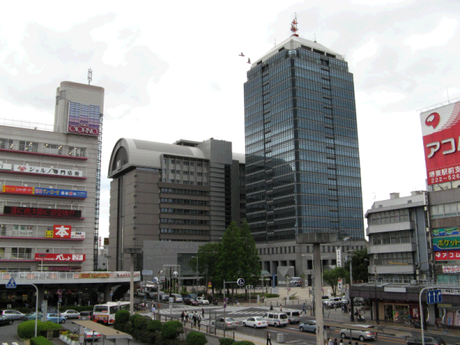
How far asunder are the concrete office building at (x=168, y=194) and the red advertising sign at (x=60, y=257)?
176ft

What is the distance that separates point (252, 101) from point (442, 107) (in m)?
110

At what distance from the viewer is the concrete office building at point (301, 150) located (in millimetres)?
148875

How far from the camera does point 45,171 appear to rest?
282 ft

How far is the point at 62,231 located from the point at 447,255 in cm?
6774

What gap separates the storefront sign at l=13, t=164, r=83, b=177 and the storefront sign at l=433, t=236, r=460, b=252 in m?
66.3

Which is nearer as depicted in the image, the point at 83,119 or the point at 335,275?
the point at 83,119

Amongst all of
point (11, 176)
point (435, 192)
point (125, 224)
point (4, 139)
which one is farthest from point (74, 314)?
point (125, 224)

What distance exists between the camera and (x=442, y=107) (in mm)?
64938

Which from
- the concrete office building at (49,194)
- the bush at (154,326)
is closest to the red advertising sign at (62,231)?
the concrete office building at (49,194)

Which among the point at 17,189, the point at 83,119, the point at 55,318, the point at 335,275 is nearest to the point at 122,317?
the point at 55,318

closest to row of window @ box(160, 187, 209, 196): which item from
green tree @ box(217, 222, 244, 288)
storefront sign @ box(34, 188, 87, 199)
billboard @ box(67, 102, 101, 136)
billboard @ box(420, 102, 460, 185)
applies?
billboard @ box(67, 102, 101, 136)

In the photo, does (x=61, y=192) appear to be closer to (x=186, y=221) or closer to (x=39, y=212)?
(x=39, y=212)

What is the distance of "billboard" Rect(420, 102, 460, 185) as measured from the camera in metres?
62.7

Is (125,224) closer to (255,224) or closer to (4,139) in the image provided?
(255,224)
